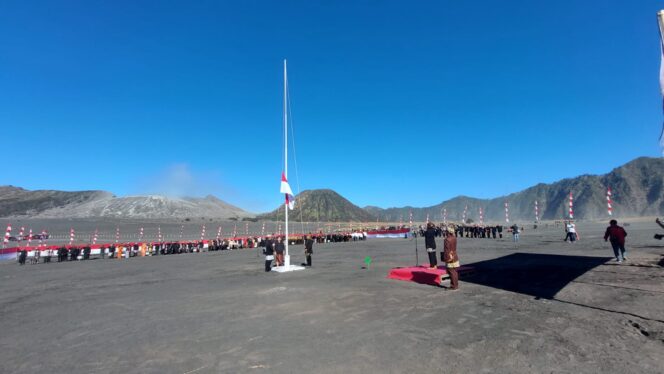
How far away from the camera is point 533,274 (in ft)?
42.0

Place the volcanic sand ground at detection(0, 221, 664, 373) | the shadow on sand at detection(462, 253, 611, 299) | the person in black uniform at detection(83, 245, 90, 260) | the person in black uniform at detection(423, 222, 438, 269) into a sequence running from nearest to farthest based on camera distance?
the volcanic sand ground at detection(0, 221, 664, 373) < the shadow on sand at detection(462, 253, 611, 299) < the person in black uniform at detection(423, 222, 438, 269) < the person in black uniform at detection(83, 245, 90, 260)

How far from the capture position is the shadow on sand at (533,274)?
1031cm

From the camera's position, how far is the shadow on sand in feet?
33.8

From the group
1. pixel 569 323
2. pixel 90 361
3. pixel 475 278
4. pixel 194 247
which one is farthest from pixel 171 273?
pixel 194 247

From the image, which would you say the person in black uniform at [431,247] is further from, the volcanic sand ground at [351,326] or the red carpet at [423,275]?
the volcanic sand ground at [351,326]

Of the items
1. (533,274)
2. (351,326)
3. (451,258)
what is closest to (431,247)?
(451,258)

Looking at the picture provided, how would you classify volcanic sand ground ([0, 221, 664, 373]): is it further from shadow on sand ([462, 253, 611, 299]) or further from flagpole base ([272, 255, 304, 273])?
flagpole base ([272, 255, 304, 273])

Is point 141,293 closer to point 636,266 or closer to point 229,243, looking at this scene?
point 636,266

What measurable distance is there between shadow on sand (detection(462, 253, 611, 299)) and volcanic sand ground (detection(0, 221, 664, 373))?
109 mm

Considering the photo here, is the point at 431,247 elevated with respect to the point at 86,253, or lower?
elevated

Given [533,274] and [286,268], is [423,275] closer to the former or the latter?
[533,274]

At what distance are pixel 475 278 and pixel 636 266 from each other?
20.6 ft

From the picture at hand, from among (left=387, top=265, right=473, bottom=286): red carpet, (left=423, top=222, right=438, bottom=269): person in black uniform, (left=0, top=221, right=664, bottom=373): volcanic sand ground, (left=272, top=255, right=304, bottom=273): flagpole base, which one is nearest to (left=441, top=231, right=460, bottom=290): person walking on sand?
(left=0, top=221, right=664, bottom=373): volcanic sand ground

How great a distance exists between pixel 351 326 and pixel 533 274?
359 inches
